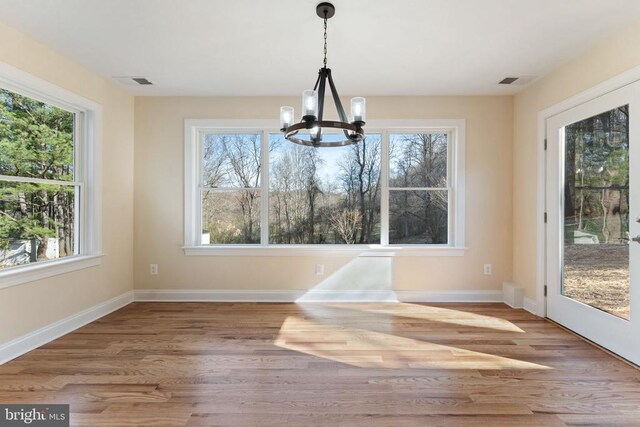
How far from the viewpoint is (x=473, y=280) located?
13.3ft

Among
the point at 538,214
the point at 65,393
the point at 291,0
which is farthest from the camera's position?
the point at 538,214

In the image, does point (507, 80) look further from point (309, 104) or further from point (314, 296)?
point (314, 296)

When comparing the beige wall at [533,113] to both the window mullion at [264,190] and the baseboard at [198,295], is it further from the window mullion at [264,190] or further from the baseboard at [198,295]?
the window mullion at [264,190]

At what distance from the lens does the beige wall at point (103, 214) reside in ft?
8.53

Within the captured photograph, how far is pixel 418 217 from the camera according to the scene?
4191mm

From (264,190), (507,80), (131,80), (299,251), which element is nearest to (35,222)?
(131,80)

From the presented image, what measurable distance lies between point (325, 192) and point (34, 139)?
2.88m

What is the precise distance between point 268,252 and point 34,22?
9.50 ft

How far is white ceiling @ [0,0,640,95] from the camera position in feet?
7.53

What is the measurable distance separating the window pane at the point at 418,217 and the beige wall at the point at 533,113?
822 mm

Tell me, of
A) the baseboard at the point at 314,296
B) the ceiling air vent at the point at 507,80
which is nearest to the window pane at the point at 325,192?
the baseboard at the point at 314,296

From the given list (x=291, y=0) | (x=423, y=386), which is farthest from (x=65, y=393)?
(x=291, y=0)

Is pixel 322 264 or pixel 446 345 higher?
pixel 322 264

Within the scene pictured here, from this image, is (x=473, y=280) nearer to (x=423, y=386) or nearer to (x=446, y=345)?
(x=446, y=345)
